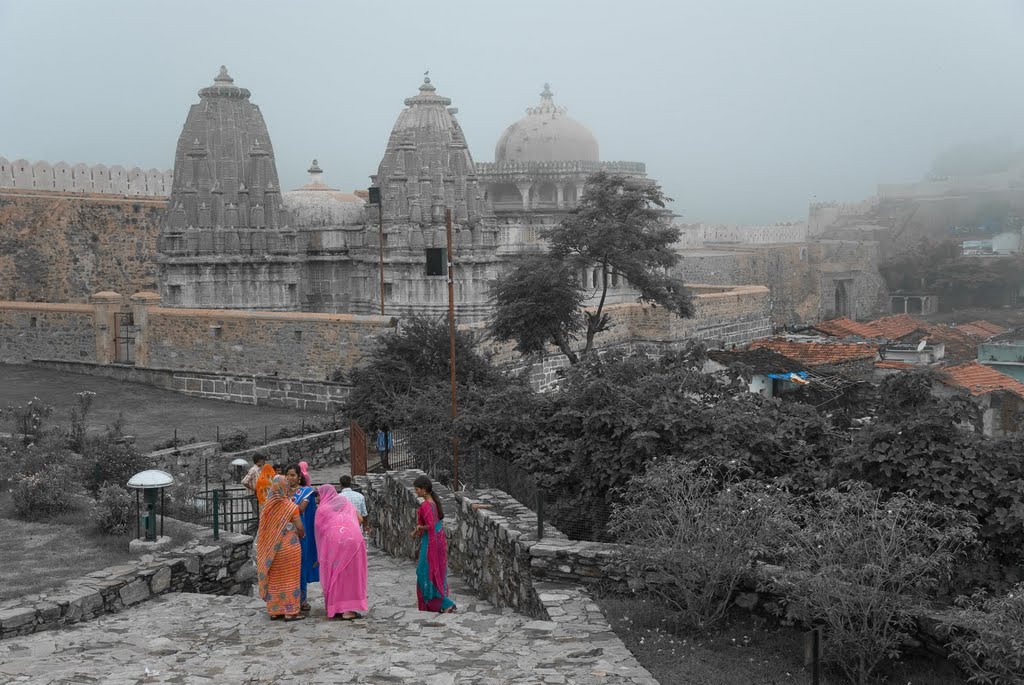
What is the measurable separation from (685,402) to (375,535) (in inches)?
157

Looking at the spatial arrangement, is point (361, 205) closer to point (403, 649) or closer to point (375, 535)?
point (375, 535)

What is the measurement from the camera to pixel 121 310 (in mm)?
24812

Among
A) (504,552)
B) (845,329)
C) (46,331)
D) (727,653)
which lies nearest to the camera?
(727,653)

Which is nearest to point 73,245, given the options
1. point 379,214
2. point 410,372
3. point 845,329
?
point 379,214

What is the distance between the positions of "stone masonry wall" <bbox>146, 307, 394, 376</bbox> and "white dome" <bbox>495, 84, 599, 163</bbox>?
22.2m

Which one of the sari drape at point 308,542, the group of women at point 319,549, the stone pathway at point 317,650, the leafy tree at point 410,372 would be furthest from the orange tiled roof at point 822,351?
Answer: the stone pathway at point 317,650

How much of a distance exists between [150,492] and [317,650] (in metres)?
2.99

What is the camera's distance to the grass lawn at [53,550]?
28.8 ft

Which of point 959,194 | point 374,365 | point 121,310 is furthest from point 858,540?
point 959,194

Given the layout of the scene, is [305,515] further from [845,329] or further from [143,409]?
[845,329]

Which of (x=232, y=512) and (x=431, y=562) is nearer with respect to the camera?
(x=431, y=562)

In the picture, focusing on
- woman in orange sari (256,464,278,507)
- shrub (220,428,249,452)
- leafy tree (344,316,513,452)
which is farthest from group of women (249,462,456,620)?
shrub (220,428,249,452)

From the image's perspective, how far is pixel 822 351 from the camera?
2720cm

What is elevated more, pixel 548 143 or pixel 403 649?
pixel 548 143
